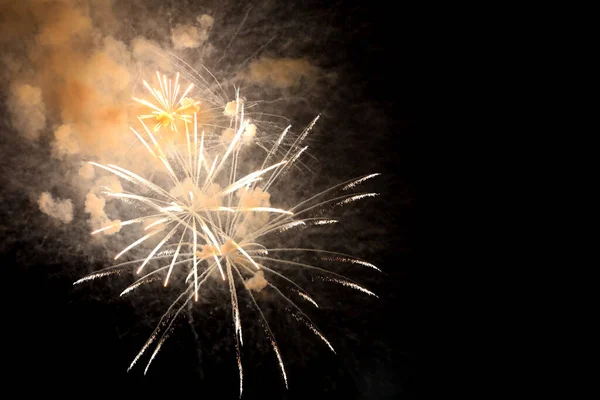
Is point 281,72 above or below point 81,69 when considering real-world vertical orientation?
above

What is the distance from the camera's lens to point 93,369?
180 inches

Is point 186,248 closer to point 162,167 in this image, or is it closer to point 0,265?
point 162,167

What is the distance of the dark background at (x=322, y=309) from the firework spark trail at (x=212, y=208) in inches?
7.6

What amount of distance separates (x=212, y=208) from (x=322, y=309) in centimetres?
198

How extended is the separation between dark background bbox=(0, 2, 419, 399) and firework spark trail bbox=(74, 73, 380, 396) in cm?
19

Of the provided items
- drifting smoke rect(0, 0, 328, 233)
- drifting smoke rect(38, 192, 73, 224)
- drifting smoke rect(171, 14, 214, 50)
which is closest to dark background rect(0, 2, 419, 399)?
drifting smoke rect(38, 192, 73, 224)

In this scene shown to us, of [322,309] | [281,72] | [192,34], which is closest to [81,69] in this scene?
[192,34]

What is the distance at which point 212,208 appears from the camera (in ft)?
10.3

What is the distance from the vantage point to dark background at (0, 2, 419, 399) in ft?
12.4

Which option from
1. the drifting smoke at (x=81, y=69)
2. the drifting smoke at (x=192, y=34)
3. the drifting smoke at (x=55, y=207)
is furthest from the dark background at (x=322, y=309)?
the drifting smoke at (x=81, y=69)

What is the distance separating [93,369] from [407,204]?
14.1 ft

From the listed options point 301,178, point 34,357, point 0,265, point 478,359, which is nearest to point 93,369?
point 34,357

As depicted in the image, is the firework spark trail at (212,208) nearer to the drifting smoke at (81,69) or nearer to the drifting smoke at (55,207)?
the drifting smoke at (81,69)

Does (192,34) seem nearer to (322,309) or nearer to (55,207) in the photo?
(55,207)
